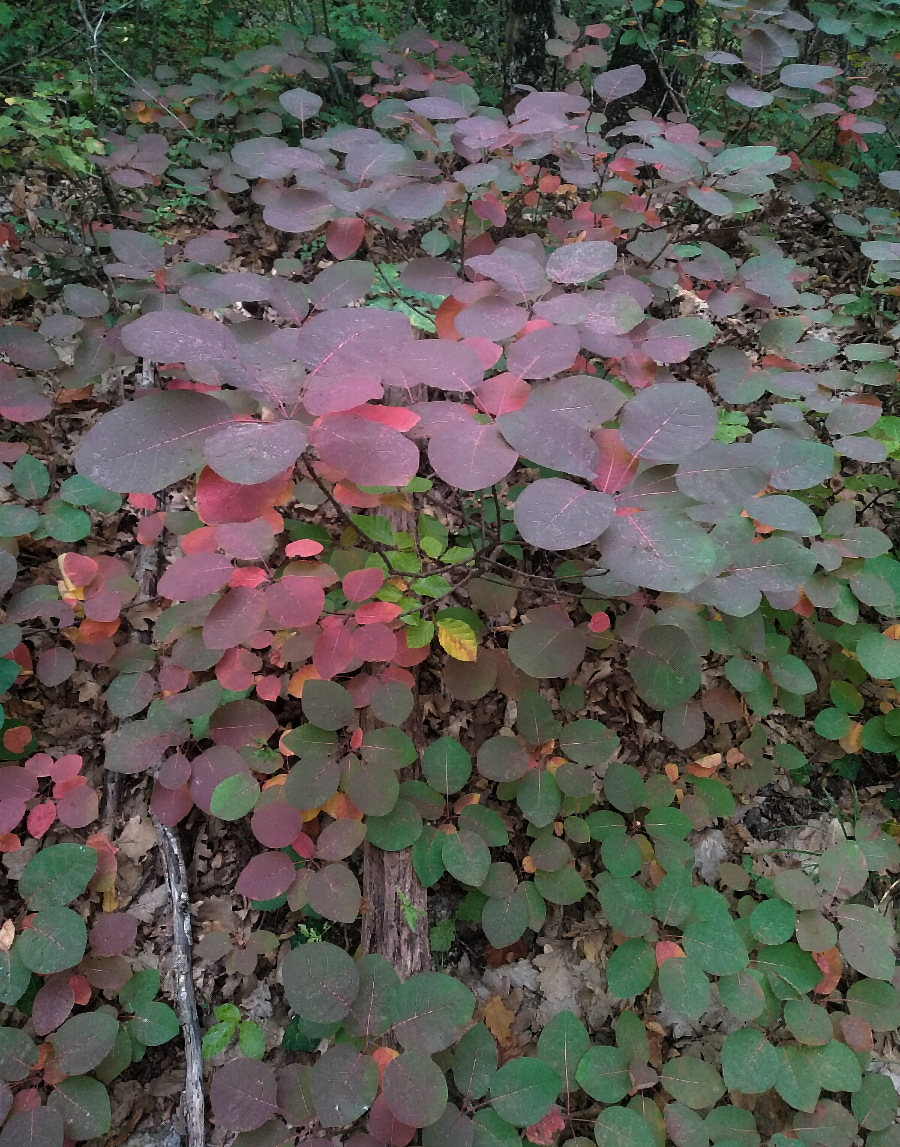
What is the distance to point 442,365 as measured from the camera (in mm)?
1310

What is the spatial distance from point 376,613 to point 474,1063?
1.15m

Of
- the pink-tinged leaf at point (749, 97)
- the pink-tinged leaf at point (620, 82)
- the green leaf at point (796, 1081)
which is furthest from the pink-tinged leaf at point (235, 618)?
the pink-tinged leaf at point (749, 97)

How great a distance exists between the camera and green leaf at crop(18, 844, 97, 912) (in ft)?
5.67

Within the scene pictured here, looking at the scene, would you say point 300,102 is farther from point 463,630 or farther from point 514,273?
point 463,630

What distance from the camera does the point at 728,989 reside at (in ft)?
5.66

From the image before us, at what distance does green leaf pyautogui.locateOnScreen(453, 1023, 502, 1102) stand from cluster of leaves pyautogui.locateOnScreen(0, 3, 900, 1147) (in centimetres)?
1

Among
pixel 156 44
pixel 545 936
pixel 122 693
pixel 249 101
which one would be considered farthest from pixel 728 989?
pixel 156 44

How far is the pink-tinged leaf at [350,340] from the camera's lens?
3.79ft

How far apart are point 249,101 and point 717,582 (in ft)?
13.6

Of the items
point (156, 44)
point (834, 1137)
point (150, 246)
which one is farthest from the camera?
point (156, 44)

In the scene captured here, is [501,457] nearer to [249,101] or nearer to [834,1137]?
[834,1137]

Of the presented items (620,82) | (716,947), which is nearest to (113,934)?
(716,947)

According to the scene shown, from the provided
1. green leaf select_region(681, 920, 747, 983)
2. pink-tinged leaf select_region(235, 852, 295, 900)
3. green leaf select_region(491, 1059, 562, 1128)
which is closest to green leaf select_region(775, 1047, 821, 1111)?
green leaf select_region(681, 920, 747, 983)

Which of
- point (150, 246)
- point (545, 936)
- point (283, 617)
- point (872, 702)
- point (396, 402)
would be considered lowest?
point (545, 936)
